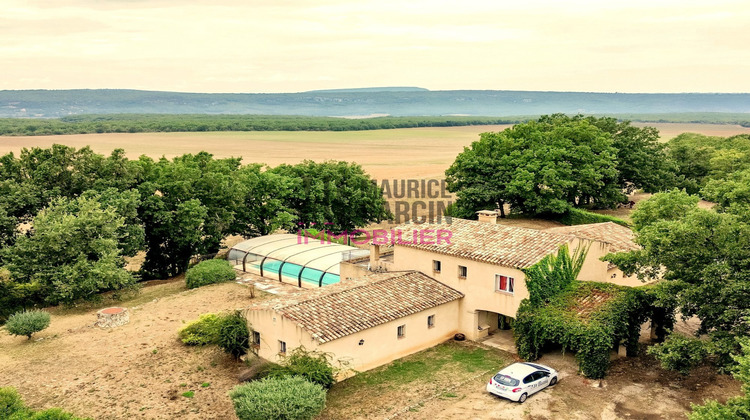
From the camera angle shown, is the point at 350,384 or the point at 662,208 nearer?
the point at 350,384

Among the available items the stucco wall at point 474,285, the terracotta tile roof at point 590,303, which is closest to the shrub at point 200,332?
the stucco wall at point 474,285

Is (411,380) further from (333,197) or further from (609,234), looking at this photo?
(333,197)

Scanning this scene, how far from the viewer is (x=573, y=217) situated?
2405 inches

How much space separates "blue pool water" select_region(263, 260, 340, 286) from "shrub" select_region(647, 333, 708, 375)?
20572 millimetres

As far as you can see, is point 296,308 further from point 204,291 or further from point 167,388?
point 204,291

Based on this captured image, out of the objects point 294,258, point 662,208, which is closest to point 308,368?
point 294,258

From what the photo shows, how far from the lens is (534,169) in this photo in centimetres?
5859

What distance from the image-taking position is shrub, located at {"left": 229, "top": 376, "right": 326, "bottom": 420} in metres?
21.3

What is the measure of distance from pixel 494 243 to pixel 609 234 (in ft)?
39.7

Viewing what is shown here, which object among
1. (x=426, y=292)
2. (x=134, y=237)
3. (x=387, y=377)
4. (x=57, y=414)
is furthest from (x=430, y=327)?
(x=134, y=237)

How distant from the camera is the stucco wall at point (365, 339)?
88.1ft

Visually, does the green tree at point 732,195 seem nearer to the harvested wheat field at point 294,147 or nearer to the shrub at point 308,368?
the shrub at point 308,368

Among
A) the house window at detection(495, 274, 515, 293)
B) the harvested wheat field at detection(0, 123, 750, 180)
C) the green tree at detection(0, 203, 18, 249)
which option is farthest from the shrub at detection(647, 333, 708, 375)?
the harvested wheat field at detection(0, 123, 750, 180)

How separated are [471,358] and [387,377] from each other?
4684 mm
